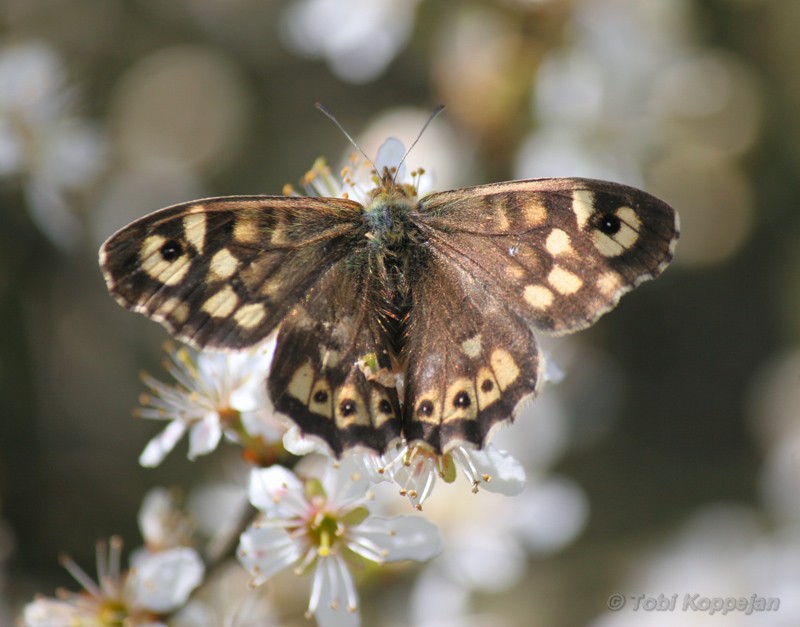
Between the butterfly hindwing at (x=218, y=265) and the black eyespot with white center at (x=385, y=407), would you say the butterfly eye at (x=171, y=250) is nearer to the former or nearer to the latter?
the butterfly hindwing at (x=218, y=265)

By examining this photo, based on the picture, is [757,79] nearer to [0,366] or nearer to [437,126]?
[437,126]

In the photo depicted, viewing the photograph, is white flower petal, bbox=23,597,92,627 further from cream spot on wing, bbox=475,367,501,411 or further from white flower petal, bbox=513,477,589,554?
white flower petal, bbox=513,477,589,554

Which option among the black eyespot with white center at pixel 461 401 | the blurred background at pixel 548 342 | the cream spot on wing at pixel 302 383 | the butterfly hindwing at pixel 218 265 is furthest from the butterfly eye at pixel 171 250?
the blurred background at pixel 548 342

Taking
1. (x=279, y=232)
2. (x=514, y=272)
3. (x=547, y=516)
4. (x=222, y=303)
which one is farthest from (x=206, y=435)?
(x=547, y=516)

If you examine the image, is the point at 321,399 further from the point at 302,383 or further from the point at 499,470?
the point at 499,470

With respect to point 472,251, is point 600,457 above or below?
above

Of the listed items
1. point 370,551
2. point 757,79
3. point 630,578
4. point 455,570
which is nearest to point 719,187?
point 757,79

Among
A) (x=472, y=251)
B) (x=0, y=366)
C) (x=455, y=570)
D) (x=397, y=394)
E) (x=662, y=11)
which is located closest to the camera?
(x=397, y=394)
